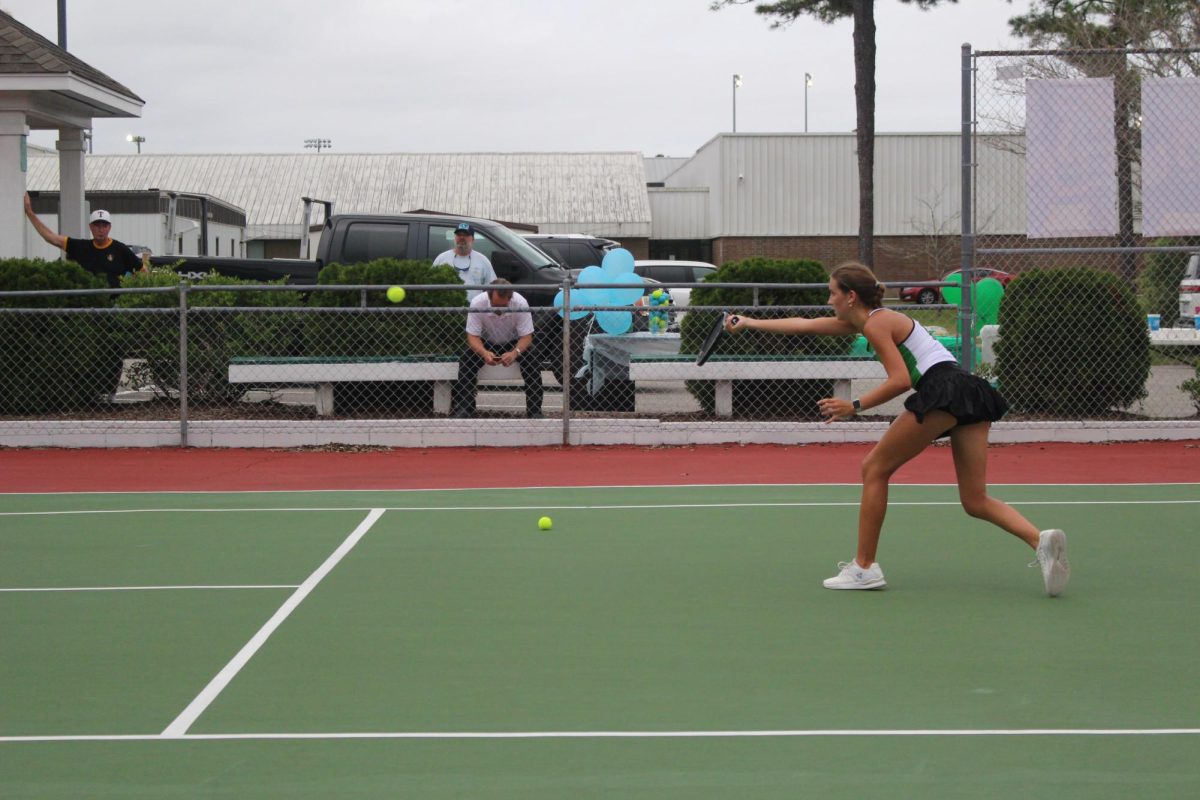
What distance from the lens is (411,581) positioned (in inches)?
318

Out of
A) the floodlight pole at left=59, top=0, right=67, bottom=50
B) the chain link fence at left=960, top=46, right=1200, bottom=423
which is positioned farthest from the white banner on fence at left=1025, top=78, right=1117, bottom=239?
the floodlight pole at left=59, top=0, right=67, bottom=50

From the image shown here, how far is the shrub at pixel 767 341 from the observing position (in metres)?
15.0

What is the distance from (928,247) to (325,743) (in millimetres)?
40609

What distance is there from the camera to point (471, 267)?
15375mm

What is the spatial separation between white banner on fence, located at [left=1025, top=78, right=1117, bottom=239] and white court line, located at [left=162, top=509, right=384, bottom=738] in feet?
22.6

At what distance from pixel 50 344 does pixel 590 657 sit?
404 inches

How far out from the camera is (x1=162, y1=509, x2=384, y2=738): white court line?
17.8ft

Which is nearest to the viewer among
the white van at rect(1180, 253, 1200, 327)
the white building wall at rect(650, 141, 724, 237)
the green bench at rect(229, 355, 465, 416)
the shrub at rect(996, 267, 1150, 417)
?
the shrub at rect(996, 267, 1150, 417)

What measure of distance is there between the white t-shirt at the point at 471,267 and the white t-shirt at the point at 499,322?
0.69 meters

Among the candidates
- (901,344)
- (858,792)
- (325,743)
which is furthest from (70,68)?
(858,792)

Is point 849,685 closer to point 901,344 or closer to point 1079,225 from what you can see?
point 901,344

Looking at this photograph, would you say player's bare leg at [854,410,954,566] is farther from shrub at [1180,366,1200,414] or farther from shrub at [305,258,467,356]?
shrub at [1180,366,1200,414]

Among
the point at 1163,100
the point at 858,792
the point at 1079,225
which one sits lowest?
the point at 858,792

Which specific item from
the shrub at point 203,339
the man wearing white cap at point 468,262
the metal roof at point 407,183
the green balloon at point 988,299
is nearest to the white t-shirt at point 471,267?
the man wearing white cap at point 468,262
